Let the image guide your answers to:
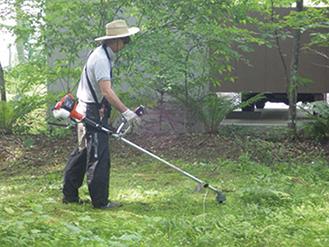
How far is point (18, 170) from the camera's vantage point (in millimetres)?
8281

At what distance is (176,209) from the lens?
5.70 metres

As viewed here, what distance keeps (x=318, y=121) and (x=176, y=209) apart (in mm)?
4890

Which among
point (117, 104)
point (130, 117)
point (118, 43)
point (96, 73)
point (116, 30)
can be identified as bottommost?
point (130, 117)

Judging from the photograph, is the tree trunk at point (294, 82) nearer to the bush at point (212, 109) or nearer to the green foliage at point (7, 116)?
the bush at point (212, 109)

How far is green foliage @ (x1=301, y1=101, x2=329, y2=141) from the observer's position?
31.3 ft

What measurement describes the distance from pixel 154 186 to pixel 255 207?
184 cm

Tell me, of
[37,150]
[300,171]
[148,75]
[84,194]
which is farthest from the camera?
[148,75]

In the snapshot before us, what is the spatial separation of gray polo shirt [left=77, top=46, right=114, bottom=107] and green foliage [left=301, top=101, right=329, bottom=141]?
16.4 feet

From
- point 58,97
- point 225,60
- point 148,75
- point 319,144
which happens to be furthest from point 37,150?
point 319,144

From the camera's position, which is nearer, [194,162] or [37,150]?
[194,162]

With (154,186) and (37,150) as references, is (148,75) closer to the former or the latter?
(37,150)

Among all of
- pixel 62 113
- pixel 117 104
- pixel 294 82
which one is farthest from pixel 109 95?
pixel 294 82

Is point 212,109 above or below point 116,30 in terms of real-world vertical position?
below

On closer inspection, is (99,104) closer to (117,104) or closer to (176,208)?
(117,104)
